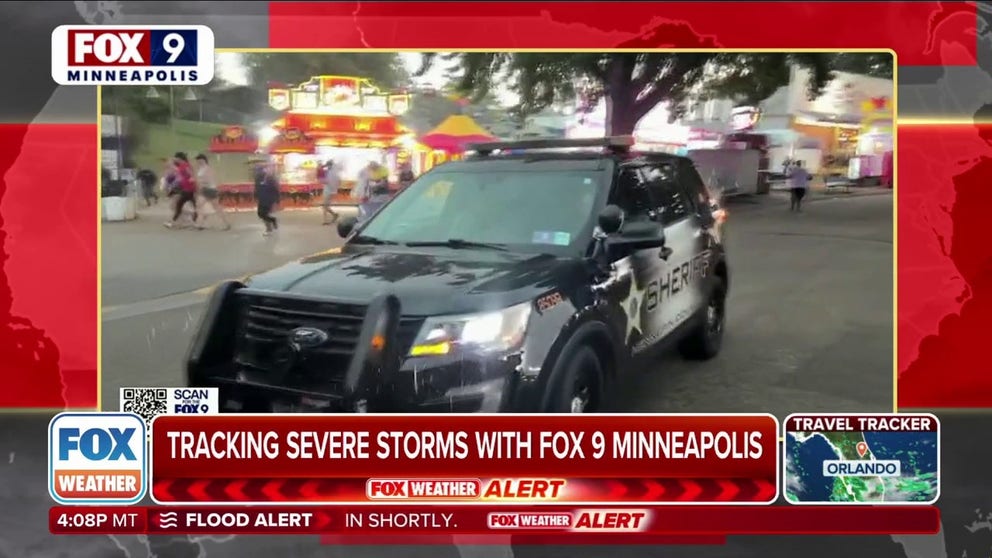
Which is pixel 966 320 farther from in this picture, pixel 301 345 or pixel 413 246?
pixel 301 345

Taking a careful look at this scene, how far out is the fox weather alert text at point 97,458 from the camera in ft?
7.74

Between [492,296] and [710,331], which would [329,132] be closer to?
[492,296]

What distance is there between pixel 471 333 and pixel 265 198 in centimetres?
76

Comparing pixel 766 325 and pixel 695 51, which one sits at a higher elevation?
pixel 695 51

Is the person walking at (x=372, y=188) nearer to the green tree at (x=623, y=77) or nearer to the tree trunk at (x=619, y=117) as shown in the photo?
the green tree at (x=623, y=77)

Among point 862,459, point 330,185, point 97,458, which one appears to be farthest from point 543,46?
point 97,458

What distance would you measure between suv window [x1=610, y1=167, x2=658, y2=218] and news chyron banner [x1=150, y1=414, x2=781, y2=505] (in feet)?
2.20

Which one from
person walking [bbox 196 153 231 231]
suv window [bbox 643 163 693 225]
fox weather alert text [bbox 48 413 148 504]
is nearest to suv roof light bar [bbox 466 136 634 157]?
suv window [bbox 643 163 693 225]

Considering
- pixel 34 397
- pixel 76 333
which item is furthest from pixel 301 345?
pixel 34 397

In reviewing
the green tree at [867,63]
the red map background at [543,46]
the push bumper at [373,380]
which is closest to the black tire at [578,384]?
the push bumper at [373,380]

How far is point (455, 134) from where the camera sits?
7.60 feet

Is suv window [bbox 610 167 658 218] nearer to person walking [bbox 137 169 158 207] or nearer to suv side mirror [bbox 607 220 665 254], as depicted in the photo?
suv side mirror [bbox 607 220 665 254]

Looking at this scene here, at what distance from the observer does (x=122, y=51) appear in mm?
2357

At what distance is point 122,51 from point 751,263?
2.11 m
